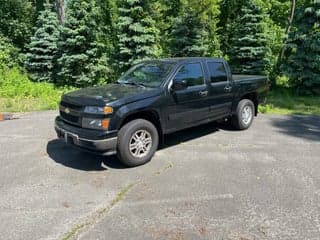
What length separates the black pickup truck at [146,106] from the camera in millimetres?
5137

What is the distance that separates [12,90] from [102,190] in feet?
32.4

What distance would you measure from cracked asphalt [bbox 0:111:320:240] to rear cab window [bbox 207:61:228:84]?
50.1 inches

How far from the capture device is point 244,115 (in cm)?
784

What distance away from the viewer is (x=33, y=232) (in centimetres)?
361

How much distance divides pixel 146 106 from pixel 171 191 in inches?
61.4

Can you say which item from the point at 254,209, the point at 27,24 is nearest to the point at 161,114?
the point at 254,209

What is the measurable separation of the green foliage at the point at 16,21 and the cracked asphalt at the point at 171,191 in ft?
40.3

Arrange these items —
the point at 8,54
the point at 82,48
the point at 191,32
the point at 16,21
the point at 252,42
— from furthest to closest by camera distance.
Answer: the point at 16,21
the point at 8,54
the point at 191,32
the point at 82,48
the point at 252,42

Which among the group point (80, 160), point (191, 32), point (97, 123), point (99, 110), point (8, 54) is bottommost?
point (80, 160)

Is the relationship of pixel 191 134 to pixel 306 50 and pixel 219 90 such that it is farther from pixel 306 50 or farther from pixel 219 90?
pixel 306 50

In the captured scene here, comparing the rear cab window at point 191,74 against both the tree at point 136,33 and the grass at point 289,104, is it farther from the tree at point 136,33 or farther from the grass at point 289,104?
the tree at point 136,33

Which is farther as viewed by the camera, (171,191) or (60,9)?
(60,9)

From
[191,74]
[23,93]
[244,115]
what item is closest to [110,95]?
[191,74]

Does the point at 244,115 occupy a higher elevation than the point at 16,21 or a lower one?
lower
